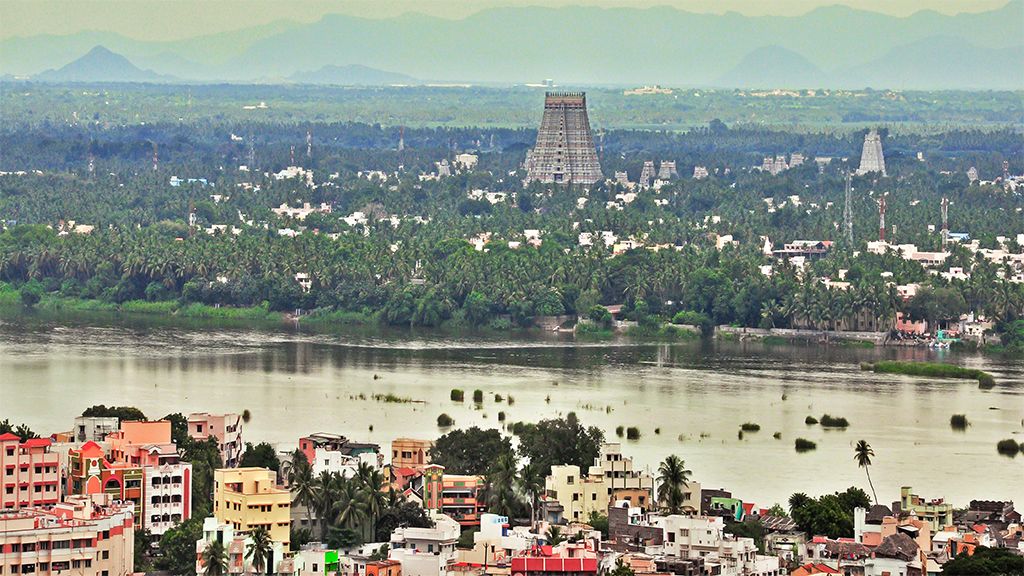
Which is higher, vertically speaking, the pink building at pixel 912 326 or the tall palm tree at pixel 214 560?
the tall palm tree at pixel 214 560

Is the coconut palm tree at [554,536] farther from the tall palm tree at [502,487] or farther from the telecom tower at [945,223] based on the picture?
the telecom tower at [945,223]

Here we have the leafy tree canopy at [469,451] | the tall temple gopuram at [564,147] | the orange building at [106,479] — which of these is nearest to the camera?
the orange building at [106,479]

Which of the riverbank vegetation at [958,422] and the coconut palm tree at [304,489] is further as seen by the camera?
the riverbank vegetation at [958,422]

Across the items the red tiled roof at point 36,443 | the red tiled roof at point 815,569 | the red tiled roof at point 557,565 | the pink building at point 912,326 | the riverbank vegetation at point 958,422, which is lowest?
the pink building at point 912,326

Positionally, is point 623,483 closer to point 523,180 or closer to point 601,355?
point 601,355

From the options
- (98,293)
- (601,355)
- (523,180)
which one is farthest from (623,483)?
(523,180)

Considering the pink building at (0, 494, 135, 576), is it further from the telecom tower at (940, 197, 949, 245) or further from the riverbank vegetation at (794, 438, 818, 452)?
the telecom tower at (940, 197, 949, 245)

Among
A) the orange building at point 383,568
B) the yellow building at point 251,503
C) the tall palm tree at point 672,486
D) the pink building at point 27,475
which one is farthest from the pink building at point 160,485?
the tall palm tree at point 672,486
